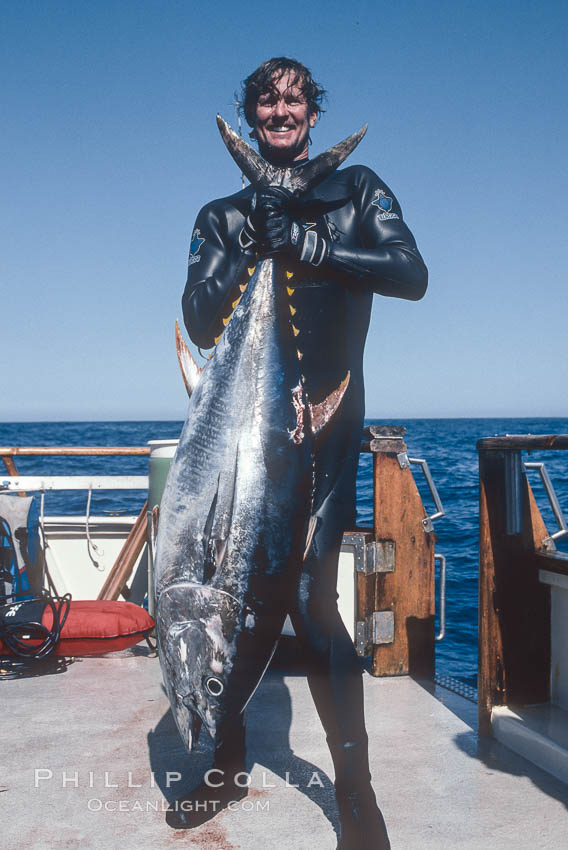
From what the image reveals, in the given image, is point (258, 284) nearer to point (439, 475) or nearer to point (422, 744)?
point (422, 744)

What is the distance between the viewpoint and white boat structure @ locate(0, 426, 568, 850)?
2135mm

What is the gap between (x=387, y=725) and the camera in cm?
299

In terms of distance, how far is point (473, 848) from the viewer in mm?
1986

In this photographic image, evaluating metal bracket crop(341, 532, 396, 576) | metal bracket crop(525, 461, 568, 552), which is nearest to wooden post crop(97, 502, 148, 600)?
metal bracket crop(341, 532, 396, 576)

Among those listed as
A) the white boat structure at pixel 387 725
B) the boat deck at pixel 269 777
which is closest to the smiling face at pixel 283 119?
the white boat structure at pixel 387 725

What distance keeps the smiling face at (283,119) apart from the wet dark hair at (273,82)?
11mm

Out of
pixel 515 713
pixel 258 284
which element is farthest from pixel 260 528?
pixel 515 713

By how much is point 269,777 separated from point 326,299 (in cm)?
172

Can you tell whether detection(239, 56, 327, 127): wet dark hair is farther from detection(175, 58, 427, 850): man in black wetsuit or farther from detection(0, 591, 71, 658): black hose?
detection(0, 591, 71, 658): black hose

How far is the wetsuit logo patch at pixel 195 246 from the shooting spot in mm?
2145

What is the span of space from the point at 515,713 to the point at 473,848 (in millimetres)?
852

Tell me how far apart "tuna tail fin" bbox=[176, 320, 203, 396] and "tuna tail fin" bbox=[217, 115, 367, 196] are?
0.52 metres

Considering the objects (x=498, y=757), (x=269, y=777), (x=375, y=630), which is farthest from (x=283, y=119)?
(x=375, y=630)

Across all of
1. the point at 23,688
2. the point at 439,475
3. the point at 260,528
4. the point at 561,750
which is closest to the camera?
the point at 260,528
